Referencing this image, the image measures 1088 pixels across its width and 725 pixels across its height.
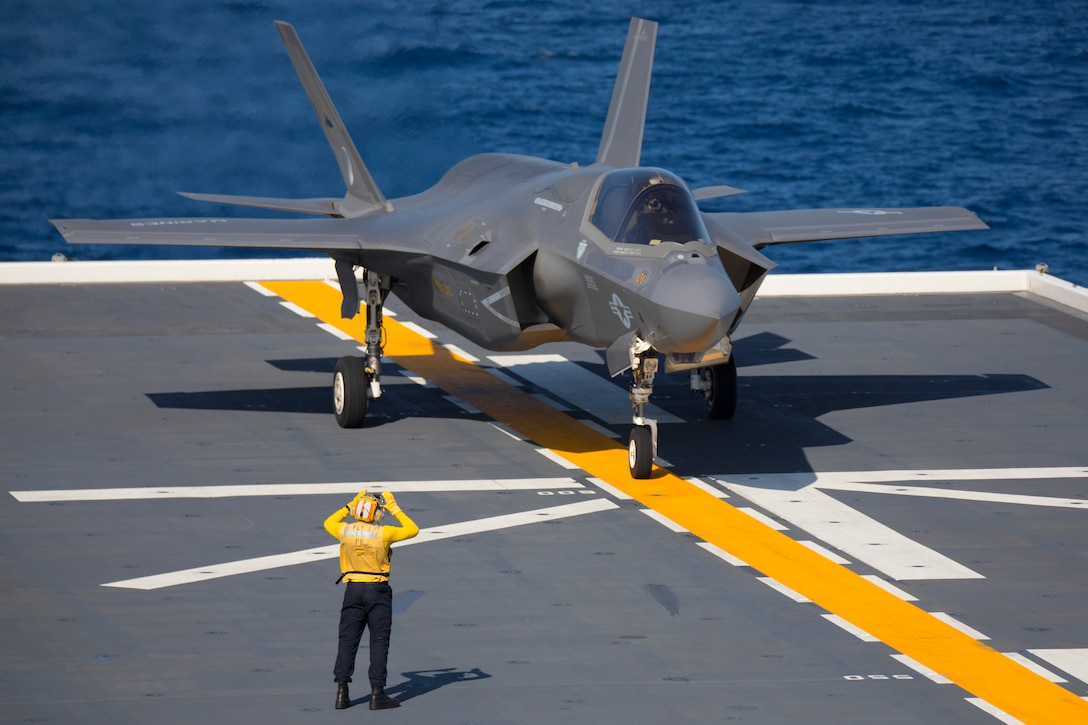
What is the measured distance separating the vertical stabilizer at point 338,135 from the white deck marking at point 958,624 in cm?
1198

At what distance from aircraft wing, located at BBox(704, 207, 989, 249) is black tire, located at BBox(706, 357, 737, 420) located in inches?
70.4

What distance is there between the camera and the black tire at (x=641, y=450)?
71.5ft

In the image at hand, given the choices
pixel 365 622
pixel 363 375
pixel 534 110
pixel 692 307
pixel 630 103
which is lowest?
pixel 534 110

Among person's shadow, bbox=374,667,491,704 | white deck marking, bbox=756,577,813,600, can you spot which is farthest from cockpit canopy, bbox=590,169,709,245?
person's shadow, bbox=374,667,491,704

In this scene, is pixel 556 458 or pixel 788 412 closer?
pixel 556 458

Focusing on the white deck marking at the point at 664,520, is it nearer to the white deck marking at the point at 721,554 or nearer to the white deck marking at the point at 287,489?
the white deck marking at the point at 721,554

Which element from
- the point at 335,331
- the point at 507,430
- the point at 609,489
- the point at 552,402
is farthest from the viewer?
the point at 335,331

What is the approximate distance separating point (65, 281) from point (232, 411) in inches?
390

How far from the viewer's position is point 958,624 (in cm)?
1733

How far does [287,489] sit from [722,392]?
6.60m

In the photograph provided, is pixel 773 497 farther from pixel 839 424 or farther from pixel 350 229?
pixel 350 229

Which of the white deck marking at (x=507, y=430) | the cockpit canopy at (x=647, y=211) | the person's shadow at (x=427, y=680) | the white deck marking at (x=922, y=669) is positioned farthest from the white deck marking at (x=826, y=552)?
the white deck marking at (x=507, y=430)

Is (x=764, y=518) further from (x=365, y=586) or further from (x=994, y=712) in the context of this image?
(x=365, y=586)

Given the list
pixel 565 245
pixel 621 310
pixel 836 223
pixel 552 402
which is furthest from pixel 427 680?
pixel 836 223
